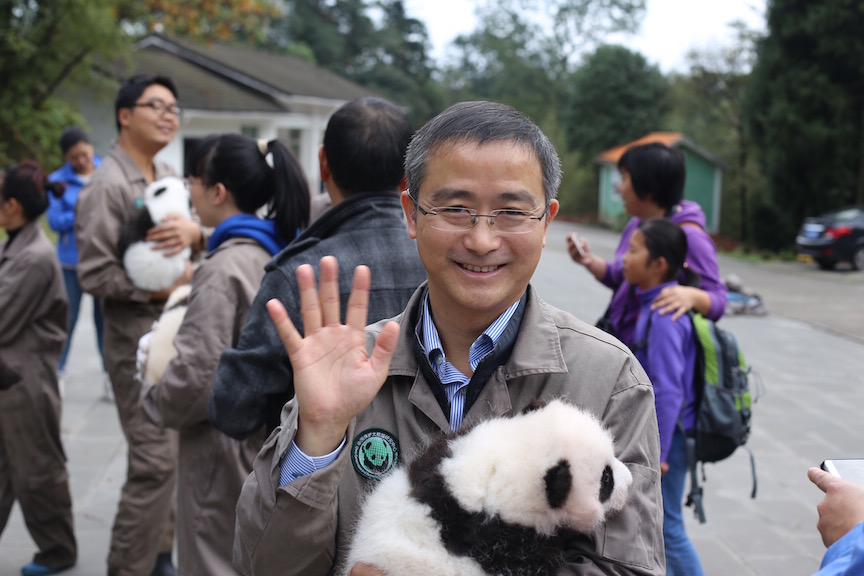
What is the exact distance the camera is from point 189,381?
3.29 meters

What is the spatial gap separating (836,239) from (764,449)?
16.6 metres

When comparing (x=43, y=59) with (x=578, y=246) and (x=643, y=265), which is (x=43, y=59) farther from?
(x=643, y=265)

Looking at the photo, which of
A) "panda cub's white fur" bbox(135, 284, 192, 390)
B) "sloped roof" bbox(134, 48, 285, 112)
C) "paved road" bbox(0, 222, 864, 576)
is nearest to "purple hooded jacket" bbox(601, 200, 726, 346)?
"paved road" bbox(0, 222, 864, 576)

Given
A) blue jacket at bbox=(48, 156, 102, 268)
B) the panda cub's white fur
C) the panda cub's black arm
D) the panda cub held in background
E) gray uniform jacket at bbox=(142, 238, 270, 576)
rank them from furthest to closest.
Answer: blue jacket at bbox=(48, 156, 102, 268), the panda cub's black arm, the panda cub held in background, the panda cub's white fur, gray uniform jacket at bbox=(142, 238, 270, 576)

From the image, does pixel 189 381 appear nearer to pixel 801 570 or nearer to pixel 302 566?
pixel 302 566

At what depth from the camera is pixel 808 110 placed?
2664 centimetres

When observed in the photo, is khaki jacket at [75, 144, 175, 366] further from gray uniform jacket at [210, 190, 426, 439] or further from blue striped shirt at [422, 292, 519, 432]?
blue striped shirt at [422, 292, 519, 432]

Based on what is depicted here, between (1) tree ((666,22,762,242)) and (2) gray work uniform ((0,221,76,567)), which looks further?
(1) tree ((666,22,762,242))

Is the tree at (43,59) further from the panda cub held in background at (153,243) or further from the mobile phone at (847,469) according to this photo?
the mobile phone at (847,469)

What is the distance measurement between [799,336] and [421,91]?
5370 centimetres

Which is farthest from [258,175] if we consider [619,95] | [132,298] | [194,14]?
[619,95]

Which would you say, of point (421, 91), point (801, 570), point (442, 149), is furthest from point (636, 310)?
point (421, 91)

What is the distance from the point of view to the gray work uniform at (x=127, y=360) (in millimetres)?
4395

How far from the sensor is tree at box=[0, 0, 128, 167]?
1822 centimetres
